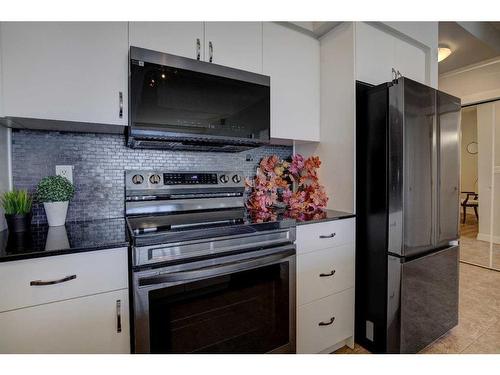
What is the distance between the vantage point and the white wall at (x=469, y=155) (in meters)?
4.11

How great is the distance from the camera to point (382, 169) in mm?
1510

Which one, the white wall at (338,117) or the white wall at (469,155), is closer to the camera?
the white wall at (338,117)

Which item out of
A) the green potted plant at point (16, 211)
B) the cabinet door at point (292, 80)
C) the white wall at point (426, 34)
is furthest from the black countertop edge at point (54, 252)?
the white wall at point (426, 34)

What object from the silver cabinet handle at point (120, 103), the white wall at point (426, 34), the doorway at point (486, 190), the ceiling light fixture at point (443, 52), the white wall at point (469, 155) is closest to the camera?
the silver cabinet handle at point (120, 103)

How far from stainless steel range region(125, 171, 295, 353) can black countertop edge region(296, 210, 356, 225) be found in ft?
0.40

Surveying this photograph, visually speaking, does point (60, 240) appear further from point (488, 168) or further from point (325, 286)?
point (488, 168)

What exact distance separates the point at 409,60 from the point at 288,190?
1381 mm

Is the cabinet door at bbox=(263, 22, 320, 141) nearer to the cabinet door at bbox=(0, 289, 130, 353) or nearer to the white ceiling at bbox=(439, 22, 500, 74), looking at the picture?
the cabinet door at bbox=(0, 289, 130, 353)

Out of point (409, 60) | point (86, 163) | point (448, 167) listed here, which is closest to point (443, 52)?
point (409, 60)

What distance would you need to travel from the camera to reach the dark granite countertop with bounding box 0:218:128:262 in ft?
2.97

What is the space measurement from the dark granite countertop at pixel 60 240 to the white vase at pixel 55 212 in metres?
0.04

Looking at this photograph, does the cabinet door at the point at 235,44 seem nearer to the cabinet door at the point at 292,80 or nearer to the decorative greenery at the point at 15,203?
the cabinet door at the point at 292,80

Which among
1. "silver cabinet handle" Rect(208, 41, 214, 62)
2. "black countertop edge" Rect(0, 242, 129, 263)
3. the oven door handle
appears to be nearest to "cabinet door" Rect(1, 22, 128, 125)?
"silver cabinet handle" Rect(208, 41, 214, 62)

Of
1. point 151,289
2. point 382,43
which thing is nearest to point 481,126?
point 382,43
